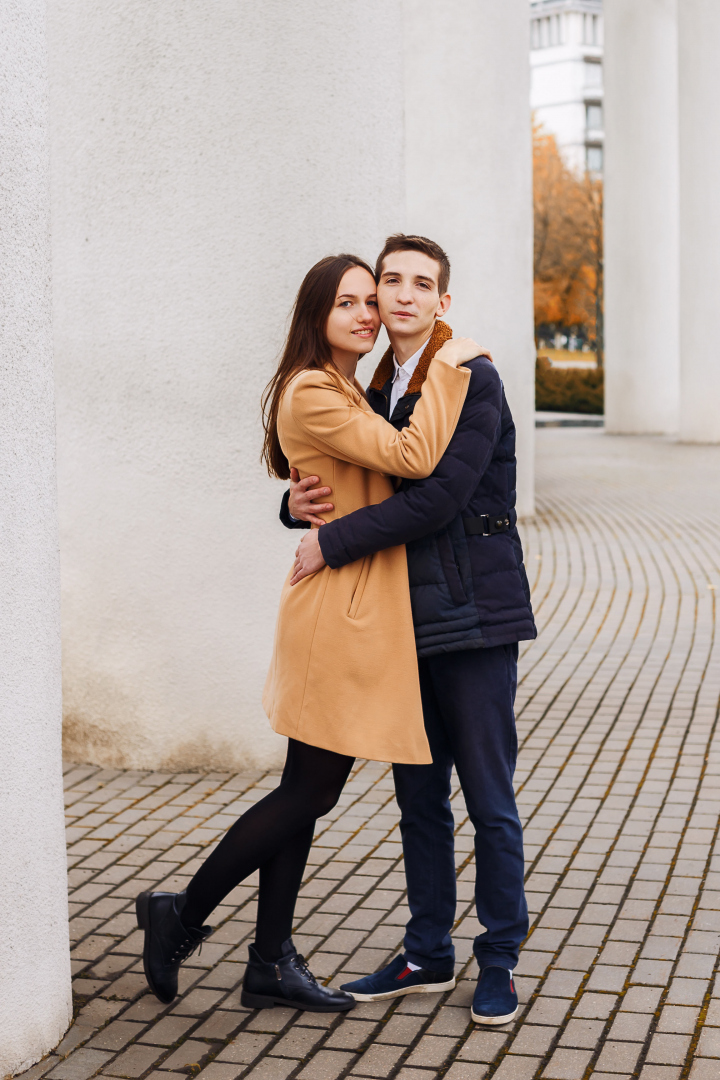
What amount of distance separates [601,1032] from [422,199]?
10947 mm

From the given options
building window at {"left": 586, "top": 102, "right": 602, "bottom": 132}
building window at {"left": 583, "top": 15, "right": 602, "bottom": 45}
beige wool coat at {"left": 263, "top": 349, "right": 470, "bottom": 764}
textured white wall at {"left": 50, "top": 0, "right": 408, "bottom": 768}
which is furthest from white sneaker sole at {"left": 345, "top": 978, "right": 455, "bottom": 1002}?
building window at {"left": 583, "top": 15, "right": 602, "bottom": 45}

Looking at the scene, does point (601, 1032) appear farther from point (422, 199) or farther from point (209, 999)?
point (422, 199)

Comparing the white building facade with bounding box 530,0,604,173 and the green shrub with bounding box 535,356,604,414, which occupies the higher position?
the white building facade with bounding box 530,0,604,173

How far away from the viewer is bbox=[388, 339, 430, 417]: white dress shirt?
329 cm

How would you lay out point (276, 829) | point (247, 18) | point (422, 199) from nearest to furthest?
point (276, 829), point (247, 18), point (422, 199)

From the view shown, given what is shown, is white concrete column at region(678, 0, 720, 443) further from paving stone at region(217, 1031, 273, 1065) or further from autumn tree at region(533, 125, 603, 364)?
autumn tree at region(533, 125, 603, 364)

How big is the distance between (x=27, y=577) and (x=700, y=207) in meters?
20.1

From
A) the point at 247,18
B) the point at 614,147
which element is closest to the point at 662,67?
the point at 614,147

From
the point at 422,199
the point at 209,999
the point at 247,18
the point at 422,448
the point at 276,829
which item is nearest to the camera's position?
the point at 422,448

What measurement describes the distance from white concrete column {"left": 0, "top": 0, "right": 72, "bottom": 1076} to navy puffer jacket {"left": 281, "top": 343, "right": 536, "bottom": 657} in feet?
2.27

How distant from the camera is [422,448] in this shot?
3119mm

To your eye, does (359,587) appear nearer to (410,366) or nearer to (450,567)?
(450,567)

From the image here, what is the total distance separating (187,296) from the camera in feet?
18.1

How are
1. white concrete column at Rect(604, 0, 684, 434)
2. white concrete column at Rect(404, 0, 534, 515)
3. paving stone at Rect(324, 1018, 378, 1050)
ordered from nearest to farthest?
paving stone at Rect(324, 1018, 378, 1050), white concrete column at Rect(404, 0, 534, 515), white concrete column at Rect(604, 0, 684, 434)
